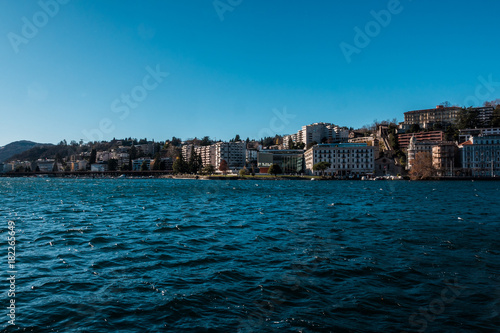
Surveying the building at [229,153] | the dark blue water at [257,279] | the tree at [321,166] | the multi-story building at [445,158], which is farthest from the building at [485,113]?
the dark blue water at [257,279]

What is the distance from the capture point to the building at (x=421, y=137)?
146 m

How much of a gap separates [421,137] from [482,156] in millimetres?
36576

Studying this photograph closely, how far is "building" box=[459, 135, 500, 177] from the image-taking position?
11400 centimetres

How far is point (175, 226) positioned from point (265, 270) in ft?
35.4

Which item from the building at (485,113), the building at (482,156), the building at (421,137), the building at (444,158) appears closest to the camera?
the building at (482,156)

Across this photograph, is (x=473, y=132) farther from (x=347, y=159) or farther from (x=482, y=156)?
(x=347, y=159)

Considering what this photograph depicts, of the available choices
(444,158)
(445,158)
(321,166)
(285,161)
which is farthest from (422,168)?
(285,161)

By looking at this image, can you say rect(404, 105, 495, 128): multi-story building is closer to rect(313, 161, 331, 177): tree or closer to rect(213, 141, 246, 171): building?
rect(313, 161, 331, 177): tree

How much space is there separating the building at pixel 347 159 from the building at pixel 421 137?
23357 millimetres

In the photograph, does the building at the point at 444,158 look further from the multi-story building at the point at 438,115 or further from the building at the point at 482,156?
the multi-story building at the point at 438,115

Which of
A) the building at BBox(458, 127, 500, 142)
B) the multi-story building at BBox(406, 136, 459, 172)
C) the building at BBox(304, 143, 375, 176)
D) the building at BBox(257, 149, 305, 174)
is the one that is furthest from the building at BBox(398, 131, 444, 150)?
the building at BBox(257, 149, 305, 174)

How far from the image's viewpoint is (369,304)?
848 centimetres

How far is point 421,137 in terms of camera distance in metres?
150

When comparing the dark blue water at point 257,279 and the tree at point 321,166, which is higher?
the tree at point 321,166
